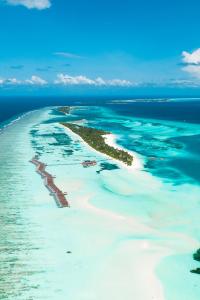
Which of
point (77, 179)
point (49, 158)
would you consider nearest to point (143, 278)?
point (77, 179)

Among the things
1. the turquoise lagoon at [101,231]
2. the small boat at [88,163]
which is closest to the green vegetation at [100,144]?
the turquoise lagoon at [101,231]

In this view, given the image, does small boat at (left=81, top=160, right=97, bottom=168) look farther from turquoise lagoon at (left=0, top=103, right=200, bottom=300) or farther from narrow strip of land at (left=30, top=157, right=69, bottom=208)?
narrow strip of land at (left=30, top=157, right=69, bottom=208)

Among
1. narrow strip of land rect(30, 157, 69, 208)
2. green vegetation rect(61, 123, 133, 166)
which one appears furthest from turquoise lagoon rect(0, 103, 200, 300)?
green vegetation rect(61, 123, 133, 166)

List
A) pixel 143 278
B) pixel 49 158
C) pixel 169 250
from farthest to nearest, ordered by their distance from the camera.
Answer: pixel 49 158 → pixel 169 250 → pixel 143 278

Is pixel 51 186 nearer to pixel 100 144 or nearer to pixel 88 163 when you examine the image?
pixel 88 163

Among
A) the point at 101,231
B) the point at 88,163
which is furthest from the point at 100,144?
the point at 101,231

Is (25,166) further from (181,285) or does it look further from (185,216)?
(181,285)
